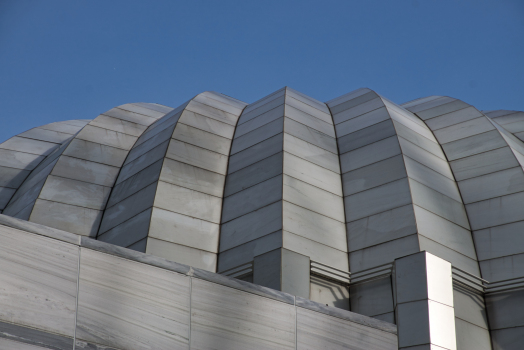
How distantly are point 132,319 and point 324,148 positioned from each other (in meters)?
18.1

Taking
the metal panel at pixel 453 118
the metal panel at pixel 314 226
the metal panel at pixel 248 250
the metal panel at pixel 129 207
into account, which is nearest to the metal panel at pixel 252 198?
the metal panel at pixel 314 226

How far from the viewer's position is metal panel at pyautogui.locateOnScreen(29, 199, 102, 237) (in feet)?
88.3

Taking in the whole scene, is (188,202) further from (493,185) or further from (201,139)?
(493,185)

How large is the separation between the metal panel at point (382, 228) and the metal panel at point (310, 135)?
567cm

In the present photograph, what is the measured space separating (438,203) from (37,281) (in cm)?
1814

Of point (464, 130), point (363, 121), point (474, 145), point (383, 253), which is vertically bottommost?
point (383, 253)

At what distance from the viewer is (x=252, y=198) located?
25.7m

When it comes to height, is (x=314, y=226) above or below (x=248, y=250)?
above

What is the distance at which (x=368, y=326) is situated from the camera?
650 inches

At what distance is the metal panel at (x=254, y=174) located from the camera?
2639 cm

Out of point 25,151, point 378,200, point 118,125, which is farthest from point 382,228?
point 25,151

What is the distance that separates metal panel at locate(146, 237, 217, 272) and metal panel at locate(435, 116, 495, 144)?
14.1 meters

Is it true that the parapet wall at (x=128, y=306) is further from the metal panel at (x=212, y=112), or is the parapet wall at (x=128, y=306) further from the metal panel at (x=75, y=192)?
the metal panel at (x=212, y=112)

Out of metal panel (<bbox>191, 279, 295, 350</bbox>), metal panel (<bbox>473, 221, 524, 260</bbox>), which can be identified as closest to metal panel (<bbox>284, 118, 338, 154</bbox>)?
metal panel (<bbox>473, 221, 524, 260</bbox>)
